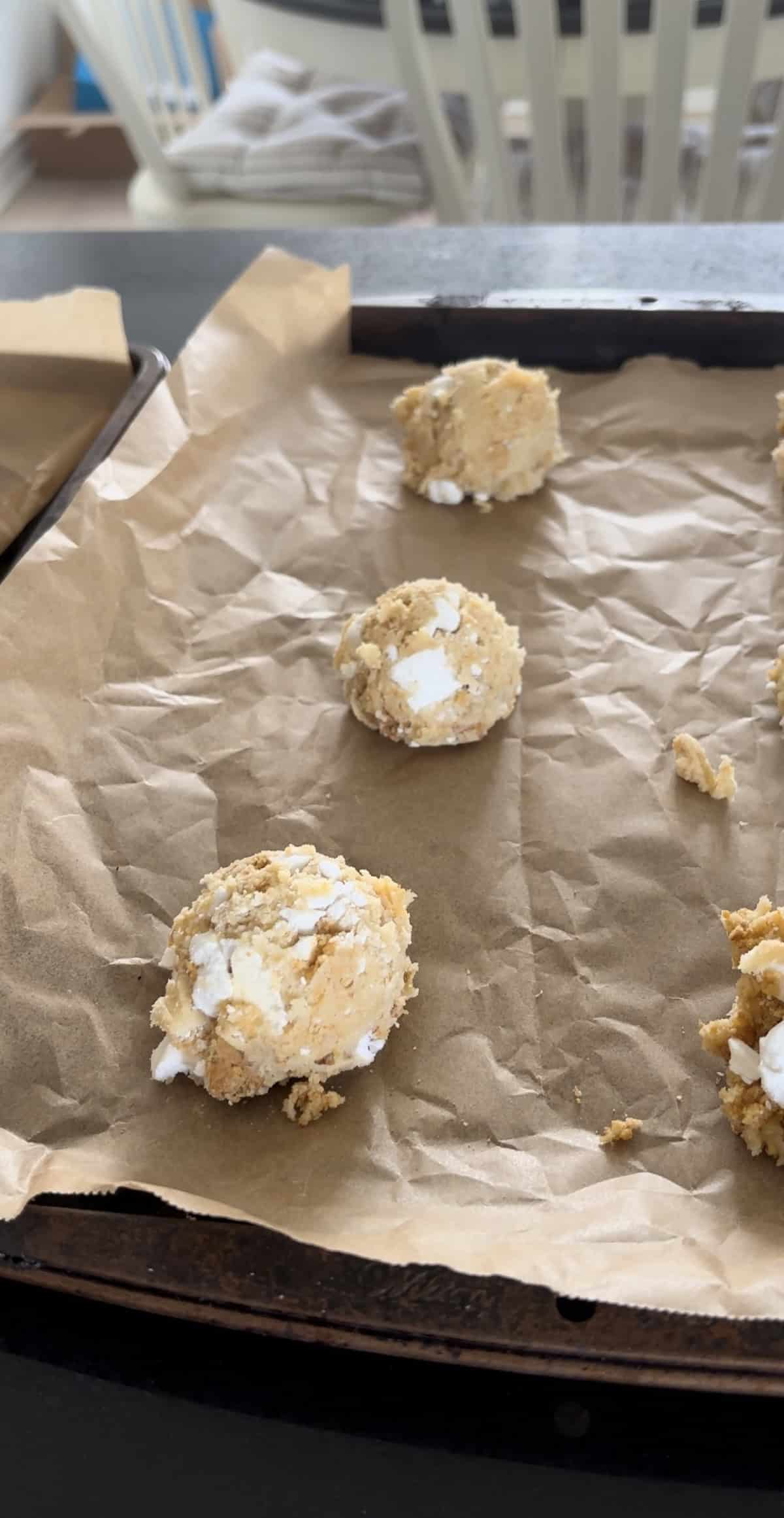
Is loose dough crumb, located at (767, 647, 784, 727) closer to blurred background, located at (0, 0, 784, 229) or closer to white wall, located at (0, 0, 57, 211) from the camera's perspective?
blurred background, located at (0, 0, 784, 229)

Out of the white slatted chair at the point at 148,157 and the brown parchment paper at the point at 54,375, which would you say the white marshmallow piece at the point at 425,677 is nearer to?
the brown parchment paper at the point at 54,375

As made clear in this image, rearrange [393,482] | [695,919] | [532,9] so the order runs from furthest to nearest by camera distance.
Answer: [532,9] → [393,482] → [695,919]

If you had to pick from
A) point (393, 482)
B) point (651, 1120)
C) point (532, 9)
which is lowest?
point (651, 1120)

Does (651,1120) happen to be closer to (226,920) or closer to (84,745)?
(226,920)

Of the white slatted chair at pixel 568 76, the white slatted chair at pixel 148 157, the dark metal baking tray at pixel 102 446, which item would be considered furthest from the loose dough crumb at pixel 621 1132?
the white slatted chair at pixel 148 157

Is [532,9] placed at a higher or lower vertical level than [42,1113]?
higher

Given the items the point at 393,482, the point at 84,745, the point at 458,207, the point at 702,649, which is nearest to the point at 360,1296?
the point at 84,745

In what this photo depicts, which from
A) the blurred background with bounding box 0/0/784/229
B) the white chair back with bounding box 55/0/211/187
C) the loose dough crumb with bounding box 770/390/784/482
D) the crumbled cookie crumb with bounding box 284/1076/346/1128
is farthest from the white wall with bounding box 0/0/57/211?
the crumbled cookie crumb with bounding box 284/1076/346/1128
